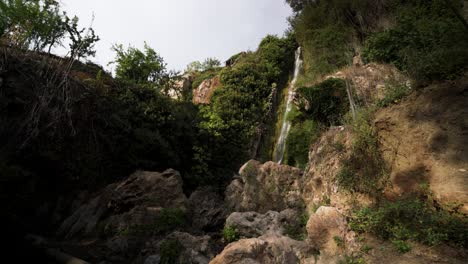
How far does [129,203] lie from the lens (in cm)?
898

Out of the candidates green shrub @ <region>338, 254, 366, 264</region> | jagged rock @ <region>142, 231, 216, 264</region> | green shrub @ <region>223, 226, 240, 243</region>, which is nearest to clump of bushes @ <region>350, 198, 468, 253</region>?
green shrub @ <region>338, 254, 366, 264</region>

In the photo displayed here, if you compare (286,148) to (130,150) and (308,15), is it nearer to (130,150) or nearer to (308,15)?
(130,150)

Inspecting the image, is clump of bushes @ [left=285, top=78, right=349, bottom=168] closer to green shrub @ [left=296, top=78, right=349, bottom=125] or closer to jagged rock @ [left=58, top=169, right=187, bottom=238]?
green shrub @ [left=296, top=78, right=349, bottom=125]

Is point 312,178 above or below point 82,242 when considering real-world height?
above

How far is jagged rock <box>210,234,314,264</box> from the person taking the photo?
17.0ft

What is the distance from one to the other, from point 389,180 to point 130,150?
8713mm

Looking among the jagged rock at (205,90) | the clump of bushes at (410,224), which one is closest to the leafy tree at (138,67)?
the jagged rock at (205,90)

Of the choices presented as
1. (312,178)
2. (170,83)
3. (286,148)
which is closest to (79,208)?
(312,178)

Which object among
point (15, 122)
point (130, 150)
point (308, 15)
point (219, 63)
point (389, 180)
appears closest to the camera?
point (389, 180)

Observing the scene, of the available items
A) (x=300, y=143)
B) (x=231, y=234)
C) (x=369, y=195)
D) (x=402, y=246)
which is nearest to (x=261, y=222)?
(x=231, y=234)

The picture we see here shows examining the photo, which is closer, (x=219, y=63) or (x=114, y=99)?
(x=114, y=99)

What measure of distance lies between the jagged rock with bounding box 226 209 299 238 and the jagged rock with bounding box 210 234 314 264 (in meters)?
1.90

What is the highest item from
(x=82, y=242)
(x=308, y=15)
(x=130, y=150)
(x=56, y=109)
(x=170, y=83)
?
(x=308, y=15)

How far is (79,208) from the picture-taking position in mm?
9141
